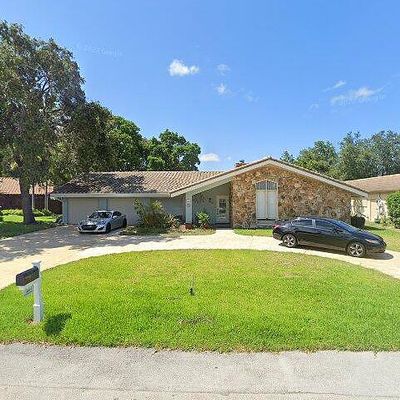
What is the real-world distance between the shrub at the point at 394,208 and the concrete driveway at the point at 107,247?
37.0ft

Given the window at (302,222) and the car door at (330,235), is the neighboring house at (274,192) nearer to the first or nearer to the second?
the window at (302,222)

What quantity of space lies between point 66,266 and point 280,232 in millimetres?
9039

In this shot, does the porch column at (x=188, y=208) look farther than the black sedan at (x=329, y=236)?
Yes

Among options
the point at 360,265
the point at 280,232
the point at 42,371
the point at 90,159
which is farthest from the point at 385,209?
the point at 42,371

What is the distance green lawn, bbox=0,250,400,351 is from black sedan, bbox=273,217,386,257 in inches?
110

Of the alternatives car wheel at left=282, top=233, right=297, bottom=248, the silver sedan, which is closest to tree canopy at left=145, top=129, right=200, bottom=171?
the silver sedan

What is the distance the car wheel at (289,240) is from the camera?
47.2 feet

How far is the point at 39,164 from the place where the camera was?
21.6m

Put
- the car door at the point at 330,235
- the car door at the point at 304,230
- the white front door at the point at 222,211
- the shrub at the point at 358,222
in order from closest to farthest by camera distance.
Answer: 1. the car door at the point at 330,235
2. the car door at the point at 304,230
3. the shrub at the point at 358,222
4. the white front door at the point at 222,211

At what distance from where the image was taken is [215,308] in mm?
6492

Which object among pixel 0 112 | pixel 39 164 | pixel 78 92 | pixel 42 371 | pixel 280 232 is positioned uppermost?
pixel 78 92

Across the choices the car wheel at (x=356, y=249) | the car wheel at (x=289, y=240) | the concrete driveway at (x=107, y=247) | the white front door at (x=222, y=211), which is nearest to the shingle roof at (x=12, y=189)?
the concrete driveway at (x=107, y=247)

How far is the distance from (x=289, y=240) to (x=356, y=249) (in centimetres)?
277

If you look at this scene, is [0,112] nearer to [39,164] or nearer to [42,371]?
[39,164]
